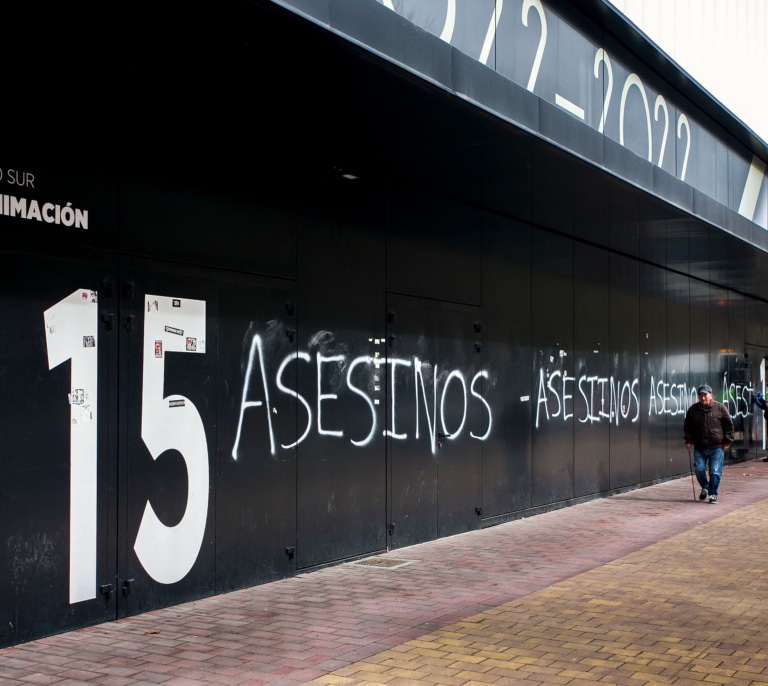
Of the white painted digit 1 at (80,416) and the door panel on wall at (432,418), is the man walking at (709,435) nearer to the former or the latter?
the door panel on wall at (432,418)

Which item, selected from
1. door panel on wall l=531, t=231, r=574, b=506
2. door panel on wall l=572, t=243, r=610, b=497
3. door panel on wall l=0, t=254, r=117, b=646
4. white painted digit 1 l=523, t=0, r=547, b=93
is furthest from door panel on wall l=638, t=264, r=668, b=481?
door panel on wall l=0, t=254, r=117, b=646

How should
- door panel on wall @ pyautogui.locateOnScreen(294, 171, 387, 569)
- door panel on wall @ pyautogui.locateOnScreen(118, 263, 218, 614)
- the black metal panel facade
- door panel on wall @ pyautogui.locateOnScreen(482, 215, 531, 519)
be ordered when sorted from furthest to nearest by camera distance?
door panel on wall @ pyautogui.locateOnScreen(482, 215, 531, 519)
door panel on wall @ pyautogui.locateOnScreen(294, 171, 387, 569)
door panel on wall @ pyautogui.locateOnScreen(118, 263, 218, 614)
the black metal panel facade

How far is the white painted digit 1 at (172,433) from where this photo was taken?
676cm

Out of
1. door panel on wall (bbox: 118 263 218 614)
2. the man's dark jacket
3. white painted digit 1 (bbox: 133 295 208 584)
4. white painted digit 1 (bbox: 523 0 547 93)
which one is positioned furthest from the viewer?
the man's dark jacket

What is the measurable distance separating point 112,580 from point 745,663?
403 centimetres

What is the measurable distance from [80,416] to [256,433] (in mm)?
1771

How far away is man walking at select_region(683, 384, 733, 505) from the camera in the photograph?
13.5 meters

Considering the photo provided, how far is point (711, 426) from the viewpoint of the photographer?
1352cm

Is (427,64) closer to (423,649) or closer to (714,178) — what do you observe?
(423,649)

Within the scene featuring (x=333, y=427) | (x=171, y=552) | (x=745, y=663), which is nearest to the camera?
(x=745, y=663)

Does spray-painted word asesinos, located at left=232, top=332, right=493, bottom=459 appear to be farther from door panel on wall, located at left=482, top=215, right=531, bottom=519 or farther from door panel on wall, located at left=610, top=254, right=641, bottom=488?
door panel on wall, located at left=610, top=254, right=641, bottom=488

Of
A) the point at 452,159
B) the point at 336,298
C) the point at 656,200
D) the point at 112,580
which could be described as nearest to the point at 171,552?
the point at 112,580

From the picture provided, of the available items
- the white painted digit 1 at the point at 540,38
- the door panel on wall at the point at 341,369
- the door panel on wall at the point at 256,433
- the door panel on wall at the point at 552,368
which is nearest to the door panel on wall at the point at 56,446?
the door panel on wall at the point at 256,433

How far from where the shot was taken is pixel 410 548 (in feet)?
31.2
